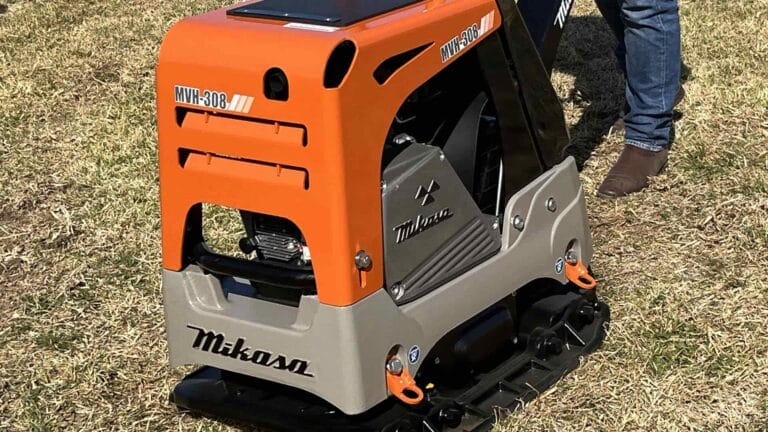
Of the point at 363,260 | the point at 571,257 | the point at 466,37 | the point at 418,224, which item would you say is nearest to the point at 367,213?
the point at 363,260

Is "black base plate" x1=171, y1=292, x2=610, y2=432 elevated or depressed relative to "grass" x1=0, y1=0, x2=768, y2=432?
elevated

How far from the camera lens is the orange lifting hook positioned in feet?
10.1

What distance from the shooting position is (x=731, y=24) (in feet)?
19.2

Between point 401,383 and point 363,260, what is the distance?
0.31 metres

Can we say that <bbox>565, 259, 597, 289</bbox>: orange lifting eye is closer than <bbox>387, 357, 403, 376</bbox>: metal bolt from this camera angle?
No

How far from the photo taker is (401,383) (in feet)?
8.31

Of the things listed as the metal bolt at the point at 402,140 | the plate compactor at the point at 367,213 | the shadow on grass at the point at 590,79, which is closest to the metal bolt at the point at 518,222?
the plate compactor at the point at 367,213

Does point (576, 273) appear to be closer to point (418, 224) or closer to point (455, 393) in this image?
point (455, 393)

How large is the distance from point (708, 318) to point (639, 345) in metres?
0.25

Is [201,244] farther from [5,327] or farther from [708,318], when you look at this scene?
[708,318]

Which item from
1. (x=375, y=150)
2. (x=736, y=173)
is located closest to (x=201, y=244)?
(x=375, y=150)

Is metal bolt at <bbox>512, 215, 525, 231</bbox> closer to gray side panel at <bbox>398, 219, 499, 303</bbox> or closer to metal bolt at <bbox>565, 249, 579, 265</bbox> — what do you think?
gray side panel at <bbox>398, 219, 499, 303</bbox>

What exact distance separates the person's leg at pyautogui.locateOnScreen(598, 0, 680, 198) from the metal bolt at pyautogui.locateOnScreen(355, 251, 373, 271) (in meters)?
1.82

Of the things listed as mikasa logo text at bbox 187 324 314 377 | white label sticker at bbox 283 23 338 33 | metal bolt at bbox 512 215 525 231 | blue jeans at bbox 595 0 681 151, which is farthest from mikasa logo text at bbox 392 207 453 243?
blue jeans at bbox 595 0 681 151
